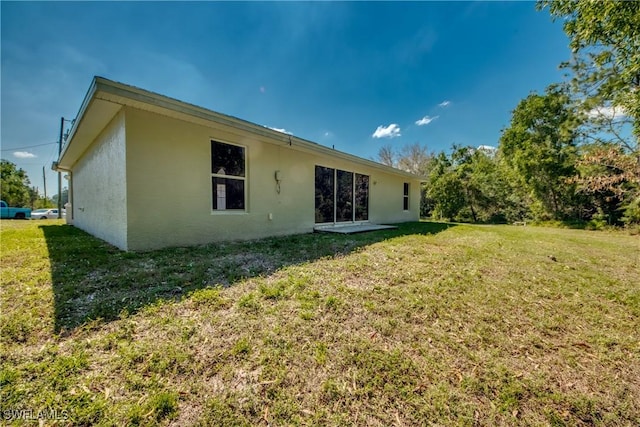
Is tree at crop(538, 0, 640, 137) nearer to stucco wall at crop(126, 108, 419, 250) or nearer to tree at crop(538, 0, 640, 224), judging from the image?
tree at crop(538, 0, 640, 224)

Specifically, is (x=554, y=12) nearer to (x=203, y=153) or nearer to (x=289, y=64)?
(x=289, y=64)

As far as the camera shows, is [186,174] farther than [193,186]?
No

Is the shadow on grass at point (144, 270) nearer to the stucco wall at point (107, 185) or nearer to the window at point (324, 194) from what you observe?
the stucco wall at point (107, 185)

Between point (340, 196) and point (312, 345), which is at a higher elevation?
point (340, 196)

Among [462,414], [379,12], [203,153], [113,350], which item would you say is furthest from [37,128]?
[462,414]

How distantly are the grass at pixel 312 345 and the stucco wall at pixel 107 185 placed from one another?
1219mm

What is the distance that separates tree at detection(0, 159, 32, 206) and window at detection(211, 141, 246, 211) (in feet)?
116

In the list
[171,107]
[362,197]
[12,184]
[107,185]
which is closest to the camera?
[171,107]

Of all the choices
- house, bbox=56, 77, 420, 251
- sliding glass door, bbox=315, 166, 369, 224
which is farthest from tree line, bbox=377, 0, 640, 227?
house, bbox=56, 77, 420, 251

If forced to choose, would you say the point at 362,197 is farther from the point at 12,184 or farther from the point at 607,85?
the point at 12,184

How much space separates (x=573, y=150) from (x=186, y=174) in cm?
1877

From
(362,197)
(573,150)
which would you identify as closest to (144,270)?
(362,197)

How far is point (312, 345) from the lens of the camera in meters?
1.96

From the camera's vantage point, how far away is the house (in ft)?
14.0
